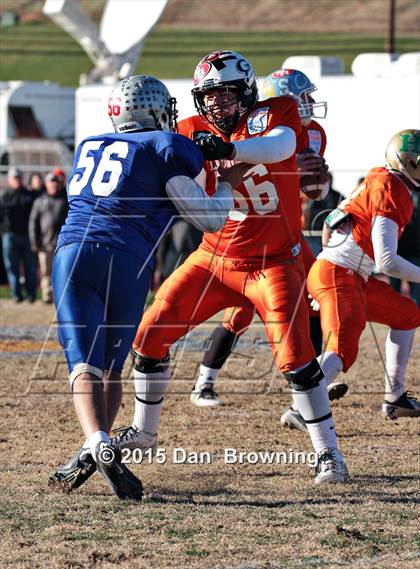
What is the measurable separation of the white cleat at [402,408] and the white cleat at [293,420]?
0.68m

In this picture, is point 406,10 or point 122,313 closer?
point 122,313

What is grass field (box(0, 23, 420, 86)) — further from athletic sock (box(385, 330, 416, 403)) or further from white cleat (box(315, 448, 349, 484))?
white cleat (box(315, 448, 349, 484))

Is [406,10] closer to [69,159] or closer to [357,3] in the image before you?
[357,3]

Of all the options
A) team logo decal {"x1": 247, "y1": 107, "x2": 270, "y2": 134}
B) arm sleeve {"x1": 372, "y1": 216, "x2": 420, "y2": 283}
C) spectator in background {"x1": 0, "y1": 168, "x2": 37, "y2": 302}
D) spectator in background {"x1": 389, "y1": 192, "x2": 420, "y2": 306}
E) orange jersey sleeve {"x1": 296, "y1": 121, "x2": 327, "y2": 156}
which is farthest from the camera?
spectator in background {"x1": 0, "y1": 168, "x2": 37, "y2": 302}

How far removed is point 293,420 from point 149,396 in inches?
49.5

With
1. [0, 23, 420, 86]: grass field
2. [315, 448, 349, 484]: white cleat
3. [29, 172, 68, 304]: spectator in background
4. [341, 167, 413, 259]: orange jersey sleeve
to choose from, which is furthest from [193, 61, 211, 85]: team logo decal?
[0, 23, 420, 86]: grass field

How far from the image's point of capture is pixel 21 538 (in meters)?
4.42

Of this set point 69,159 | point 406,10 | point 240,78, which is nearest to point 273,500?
point 240,78

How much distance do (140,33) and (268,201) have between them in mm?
14133

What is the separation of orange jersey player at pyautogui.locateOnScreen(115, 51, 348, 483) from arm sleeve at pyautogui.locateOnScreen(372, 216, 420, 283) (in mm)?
461

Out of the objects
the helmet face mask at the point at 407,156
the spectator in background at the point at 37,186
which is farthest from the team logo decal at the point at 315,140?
the spectator in background at the point at 37,186

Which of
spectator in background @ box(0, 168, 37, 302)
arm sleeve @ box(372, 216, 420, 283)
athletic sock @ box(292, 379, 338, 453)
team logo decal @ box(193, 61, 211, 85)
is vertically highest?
team logo decal @ box(193, 61, 211, 85)

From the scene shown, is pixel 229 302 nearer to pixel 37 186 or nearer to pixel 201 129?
pixel 201 129

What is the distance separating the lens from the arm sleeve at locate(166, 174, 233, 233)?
4.92m
